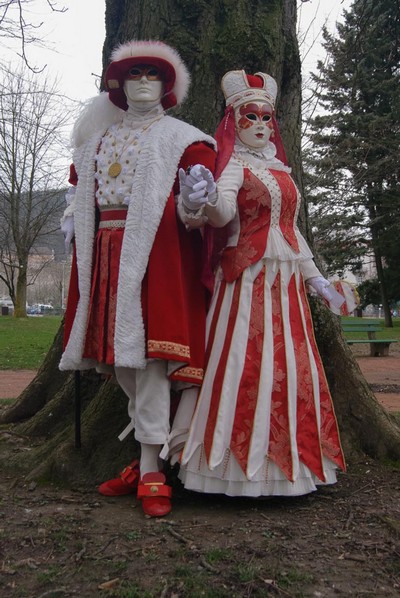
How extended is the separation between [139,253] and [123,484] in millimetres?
1130

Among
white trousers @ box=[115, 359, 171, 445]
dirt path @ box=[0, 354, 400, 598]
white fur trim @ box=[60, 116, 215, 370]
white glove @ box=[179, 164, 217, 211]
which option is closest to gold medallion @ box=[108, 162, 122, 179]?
white fur trim @ box=[60, 116, 215, 370]

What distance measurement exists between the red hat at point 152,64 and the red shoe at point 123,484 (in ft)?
5.93

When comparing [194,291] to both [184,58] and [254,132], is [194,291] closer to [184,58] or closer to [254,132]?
[254,132]

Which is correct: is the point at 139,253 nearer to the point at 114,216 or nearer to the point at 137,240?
the point at 137,240

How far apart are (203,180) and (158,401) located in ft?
3.28

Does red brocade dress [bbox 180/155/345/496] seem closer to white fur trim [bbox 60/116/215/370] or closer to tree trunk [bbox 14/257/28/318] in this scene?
white fur trim [bbox 60/116/215/370]

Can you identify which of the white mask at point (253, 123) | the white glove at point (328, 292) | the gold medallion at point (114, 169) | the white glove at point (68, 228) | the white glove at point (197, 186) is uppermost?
the white mask at point (253, 123)

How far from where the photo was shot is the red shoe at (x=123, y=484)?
3.08m

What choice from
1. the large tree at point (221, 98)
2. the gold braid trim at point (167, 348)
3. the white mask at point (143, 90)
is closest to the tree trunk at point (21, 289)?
the large tree at point (221, 98)

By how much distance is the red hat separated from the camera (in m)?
3.00

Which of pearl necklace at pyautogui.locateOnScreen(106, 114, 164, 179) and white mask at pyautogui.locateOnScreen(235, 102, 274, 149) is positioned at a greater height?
white mask at pyautogui.locateOnScreen(235, 102, 274, 149)

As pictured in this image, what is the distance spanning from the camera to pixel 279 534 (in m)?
2.65

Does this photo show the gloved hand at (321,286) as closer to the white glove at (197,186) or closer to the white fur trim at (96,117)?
the white glove at (197,186)

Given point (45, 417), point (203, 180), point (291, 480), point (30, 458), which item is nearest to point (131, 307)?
point (203, 180)
